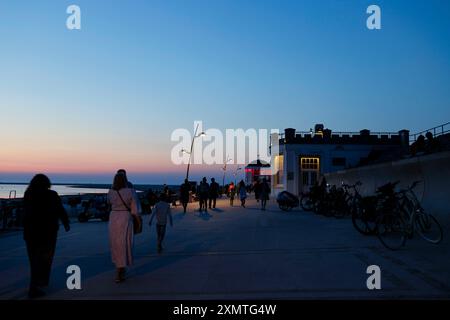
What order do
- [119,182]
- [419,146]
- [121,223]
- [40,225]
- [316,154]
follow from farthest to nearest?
[316,154] → [419,146] → [119,182] → [121,223] → [40,225]

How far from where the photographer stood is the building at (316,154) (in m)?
41.1

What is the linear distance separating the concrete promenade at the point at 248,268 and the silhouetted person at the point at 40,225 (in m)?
0.40

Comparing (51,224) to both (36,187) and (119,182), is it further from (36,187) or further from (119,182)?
(119,182)

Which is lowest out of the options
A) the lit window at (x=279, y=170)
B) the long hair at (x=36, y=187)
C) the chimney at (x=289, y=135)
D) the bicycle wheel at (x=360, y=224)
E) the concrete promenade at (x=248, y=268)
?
the concrete promenade at (x=248, y=268)

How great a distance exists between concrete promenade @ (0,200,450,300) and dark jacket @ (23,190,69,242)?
85 cm

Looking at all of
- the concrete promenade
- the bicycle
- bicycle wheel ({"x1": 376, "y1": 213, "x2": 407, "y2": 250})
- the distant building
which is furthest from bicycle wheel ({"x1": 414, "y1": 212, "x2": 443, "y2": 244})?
the distant building

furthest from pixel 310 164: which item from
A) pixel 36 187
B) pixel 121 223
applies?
pixel 36 187

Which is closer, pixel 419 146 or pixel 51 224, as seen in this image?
pixel 51 224

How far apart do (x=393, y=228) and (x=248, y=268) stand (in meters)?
3.88

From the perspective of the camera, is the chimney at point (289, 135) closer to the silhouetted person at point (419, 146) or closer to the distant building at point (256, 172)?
the distant building at point (256, 172)

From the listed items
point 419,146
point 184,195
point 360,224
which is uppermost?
point 419,146

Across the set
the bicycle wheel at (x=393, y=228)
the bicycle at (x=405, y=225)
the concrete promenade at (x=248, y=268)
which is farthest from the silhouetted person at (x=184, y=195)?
the bicycle wheel at (x=393, y=228)

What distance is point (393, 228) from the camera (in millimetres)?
9312

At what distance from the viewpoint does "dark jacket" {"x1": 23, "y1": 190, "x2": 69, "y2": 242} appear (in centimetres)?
626
